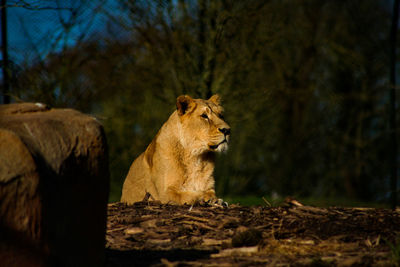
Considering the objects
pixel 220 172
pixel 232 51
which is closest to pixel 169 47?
pixel 232 51

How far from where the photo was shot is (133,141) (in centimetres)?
1211

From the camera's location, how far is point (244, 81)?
1022 centimetres

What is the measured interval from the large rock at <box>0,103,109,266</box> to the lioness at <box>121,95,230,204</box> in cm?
280

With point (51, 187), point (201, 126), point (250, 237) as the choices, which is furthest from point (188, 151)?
point (51, 187)

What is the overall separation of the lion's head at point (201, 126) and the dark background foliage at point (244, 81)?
2.03 metres

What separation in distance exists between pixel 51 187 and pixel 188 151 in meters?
3.44

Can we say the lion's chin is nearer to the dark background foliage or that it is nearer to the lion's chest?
the lion's chest

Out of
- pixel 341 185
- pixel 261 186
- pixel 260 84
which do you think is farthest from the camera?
pixel 341 185

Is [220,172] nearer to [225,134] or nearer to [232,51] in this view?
[232,51]

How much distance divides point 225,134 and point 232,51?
4330 mm

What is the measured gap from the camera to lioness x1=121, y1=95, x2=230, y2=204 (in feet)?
19.9

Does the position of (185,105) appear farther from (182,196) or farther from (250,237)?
(250,237)

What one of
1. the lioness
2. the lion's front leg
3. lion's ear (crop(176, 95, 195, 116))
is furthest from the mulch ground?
lion's ear (crop(176, 95, 195, 116))

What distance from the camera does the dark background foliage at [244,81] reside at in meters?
9.25
